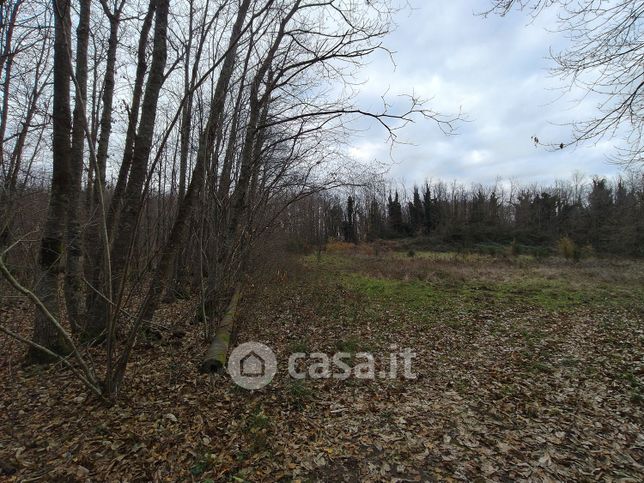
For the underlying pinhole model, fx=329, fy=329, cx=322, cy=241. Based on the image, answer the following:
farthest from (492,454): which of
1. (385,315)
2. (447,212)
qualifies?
(447,212)

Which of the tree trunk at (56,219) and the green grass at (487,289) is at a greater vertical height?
the tree trunk at (56,219)

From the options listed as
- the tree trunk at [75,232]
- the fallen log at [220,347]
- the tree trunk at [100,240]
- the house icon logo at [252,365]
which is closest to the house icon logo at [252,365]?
the house icon logo at [252,365]

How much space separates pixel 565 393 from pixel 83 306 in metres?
6.52

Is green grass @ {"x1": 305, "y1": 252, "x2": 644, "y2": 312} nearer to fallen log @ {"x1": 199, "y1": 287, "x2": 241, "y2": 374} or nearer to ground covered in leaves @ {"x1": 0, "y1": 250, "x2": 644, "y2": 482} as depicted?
ground covered in leaves @ {"x1": 0, "y1": 250, "x2": 644, "y2": 482}

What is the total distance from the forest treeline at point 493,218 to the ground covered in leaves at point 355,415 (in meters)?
21.3

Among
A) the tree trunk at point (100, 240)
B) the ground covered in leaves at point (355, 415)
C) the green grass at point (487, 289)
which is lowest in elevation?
the ground covered in leaves at point (355, 415)

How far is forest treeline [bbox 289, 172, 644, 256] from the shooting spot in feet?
92.9

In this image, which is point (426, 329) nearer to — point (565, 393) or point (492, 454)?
point (565, 393)

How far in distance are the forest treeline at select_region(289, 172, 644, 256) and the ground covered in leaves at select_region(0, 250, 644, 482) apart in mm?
21279

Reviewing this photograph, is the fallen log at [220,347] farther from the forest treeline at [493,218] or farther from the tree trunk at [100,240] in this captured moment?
the forest treeline at [493,218]

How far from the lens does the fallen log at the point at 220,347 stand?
13.7 ft

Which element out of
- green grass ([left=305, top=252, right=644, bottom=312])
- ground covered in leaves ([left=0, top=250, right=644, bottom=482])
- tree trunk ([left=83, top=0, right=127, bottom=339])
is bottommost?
ground covered in leaves ([left=0, top=250, right=644, bottom=482])

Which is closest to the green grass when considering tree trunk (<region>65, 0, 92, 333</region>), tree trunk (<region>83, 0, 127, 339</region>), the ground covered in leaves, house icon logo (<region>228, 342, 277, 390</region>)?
the ground covered in leaves

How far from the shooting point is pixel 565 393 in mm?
3977
